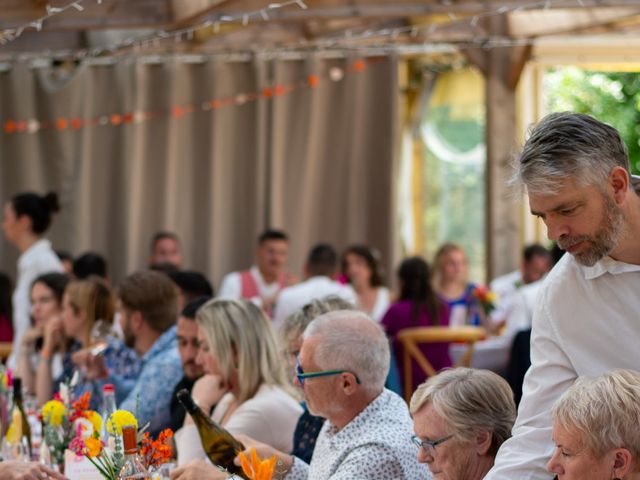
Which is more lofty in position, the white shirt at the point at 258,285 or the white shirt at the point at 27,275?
the white shirt at the point at 27,275

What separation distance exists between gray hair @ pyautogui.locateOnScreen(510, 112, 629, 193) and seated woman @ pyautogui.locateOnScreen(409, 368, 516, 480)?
554 millimetres

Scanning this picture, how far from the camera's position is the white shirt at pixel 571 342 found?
248cm

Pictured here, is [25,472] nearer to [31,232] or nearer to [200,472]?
[200,472]

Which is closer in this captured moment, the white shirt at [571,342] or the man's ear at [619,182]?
the man's ear at [619,182]

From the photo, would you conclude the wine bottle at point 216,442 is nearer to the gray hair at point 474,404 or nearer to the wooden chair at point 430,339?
the gray hair at point 474,404

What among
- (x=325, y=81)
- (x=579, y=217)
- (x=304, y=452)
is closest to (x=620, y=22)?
(x=325, y=81)

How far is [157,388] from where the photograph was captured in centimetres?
450

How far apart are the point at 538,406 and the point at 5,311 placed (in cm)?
570

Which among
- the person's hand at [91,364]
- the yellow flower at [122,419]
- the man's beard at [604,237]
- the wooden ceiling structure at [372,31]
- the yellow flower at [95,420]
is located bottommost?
the person's hand at [91,364]

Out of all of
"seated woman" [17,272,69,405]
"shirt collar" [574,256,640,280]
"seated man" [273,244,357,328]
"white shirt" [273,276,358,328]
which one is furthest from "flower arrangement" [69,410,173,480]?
"white shirt" [273,276,358,328]

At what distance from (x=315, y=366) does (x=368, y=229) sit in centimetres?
659

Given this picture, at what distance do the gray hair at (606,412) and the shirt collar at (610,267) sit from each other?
24 cm

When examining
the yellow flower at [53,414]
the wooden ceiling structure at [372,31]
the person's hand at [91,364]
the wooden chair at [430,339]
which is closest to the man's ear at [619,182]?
the yellow flower at [53,414]

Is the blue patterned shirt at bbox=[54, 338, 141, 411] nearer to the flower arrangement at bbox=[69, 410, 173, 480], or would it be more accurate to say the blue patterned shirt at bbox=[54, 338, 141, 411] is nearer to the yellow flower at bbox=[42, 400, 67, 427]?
the yellow flower at bbox=[42, 400, 67, 427]
